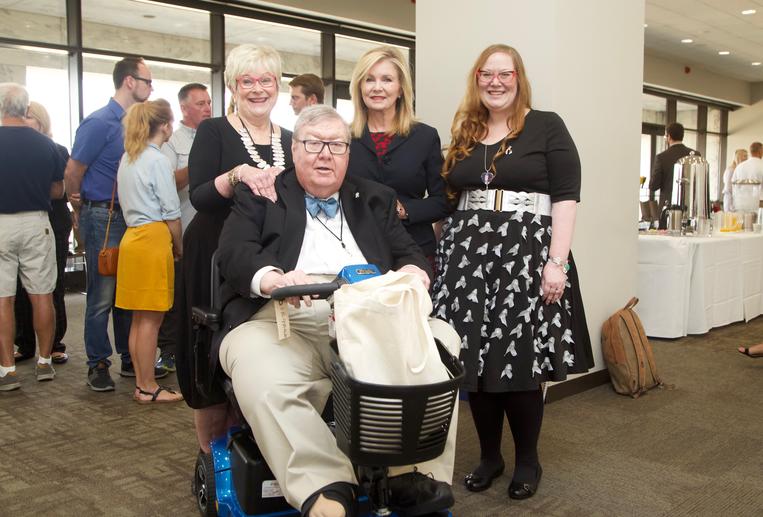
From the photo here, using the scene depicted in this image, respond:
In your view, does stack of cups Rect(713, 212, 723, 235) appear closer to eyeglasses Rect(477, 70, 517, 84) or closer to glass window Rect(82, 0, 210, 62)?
eyeglasses Rect(477, 70, 517, 84)

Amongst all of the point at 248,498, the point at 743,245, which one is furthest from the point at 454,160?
the point at 743,245

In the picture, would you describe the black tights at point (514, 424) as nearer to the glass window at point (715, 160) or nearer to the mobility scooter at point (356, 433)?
the mobility scooter at point (356, 433)

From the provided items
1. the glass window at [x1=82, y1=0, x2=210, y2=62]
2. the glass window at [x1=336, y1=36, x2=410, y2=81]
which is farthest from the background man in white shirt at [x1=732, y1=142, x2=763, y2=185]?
the glass window at [x1=82, y1=0, x2=210, y2=62]

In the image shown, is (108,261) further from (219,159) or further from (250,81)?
(250,81)

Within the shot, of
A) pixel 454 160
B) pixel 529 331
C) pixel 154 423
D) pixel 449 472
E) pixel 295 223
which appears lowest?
pixel 154 423

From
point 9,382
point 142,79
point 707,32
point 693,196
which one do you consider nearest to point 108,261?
point 9,382

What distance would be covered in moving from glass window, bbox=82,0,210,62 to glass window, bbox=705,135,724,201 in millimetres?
13388

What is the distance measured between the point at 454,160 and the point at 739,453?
1728mm

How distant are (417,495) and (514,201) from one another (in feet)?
3.93

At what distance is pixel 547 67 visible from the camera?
3.53 meters

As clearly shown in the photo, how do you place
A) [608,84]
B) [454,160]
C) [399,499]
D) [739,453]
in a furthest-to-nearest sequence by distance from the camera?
[608,84] → [739,453] → [454,160] → [399,499]

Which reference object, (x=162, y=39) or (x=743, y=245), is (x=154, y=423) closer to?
(x=743, y=245)

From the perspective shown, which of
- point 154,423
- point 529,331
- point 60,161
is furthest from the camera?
point 60,161

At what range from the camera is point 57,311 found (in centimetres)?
484
